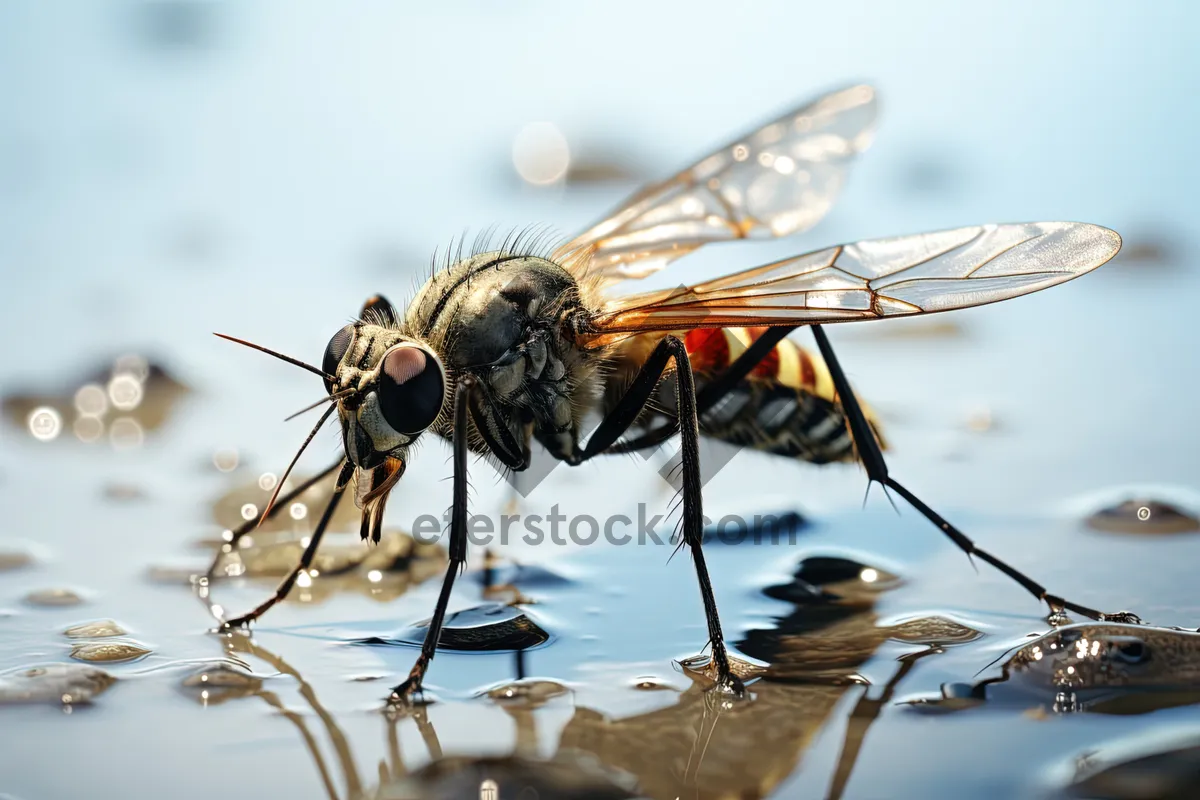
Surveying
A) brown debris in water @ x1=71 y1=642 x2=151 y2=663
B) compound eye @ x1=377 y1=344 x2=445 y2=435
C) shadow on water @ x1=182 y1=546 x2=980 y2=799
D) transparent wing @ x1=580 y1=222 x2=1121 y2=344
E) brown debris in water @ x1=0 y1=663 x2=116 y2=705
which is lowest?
shadow on water @ x1=182 y1=546 x2=980 y2=799

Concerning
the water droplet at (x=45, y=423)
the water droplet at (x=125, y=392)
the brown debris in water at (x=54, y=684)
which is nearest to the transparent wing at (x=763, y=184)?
the water droplet at (x=125, y=392)

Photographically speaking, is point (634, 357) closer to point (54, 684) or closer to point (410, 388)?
point (410, 388)

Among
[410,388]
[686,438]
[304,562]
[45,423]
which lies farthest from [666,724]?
[45,423]

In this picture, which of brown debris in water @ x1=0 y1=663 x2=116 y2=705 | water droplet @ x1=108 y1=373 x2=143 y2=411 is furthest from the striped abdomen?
water droplet @ x1=108 y1=373 x2=143 y2=411

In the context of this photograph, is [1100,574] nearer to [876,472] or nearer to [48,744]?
[876,472]

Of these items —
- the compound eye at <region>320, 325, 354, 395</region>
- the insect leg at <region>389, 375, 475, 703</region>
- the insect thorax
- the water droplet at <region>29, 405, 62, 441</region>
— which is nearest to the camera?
the insect leg at <region>389, 375, 475, 703</region>

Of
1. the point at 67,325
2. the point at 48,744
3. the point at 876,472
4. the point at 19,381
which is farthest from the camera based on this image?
the point at 67,325

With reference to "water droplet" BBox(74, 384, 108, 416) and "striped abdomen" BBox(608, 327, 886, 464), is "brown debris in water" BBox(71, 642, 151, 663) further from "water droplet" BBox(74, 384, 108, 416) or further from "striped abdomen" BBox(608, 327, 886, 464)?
"water droplet" BBox(74, 384, 108, 416)

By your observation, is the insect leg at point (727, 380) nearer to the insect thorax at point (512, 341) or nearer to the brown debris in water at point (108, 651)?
the insect thorax at point (512, 341)

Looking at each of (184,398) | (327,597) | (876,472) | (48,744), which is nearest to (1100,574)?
(876,472)
